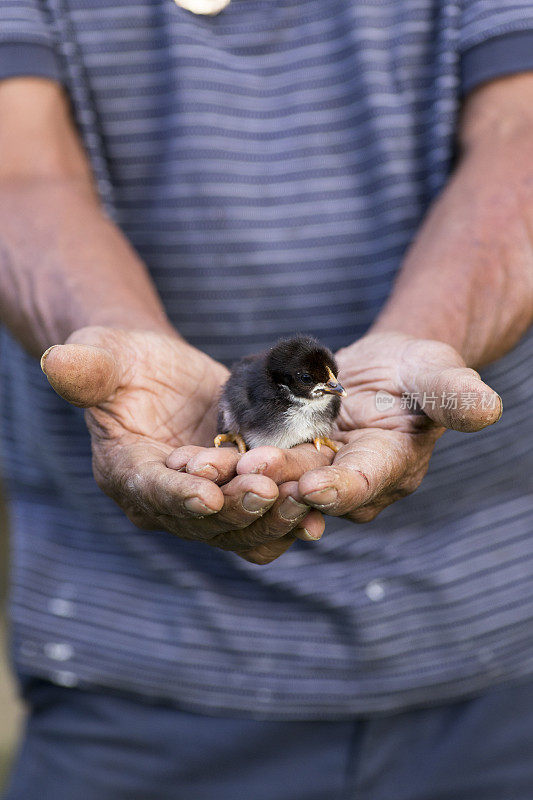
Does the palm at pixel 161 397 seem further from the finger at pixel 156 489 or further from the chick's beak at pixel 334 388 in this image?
the chick's beak at pixel 334 388

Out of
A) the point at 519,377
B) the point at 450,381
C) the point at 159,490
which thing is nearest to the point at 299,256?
the point at 519,377

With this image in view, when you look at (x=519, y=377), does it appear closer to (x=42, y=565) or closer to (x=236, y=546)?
(x=236, y=546)

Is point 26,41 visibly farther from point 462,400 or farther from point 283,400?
point 462,400

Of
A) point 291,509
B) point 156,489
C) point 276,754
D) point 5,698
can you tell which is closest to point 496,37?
point 291,509

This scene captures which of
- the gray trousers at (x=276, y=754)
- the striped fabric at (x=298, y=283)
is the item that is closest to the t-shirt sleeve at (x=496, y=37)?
the striped fabric at (x=298, y=283)

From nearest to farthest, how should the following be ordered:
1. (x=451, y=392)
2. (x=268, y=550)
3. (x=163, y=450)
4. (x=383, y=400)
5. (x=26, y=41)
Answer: (x=451, y=392) < (x=268, y=550) < (x=163, y=450) < (x=383, y=400) < (x=26, y=41)

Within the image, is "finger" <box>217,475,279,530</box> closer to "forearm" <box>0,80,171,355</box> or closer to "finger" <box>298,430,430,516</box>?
"finger" <box>298,430,430,516</box>
